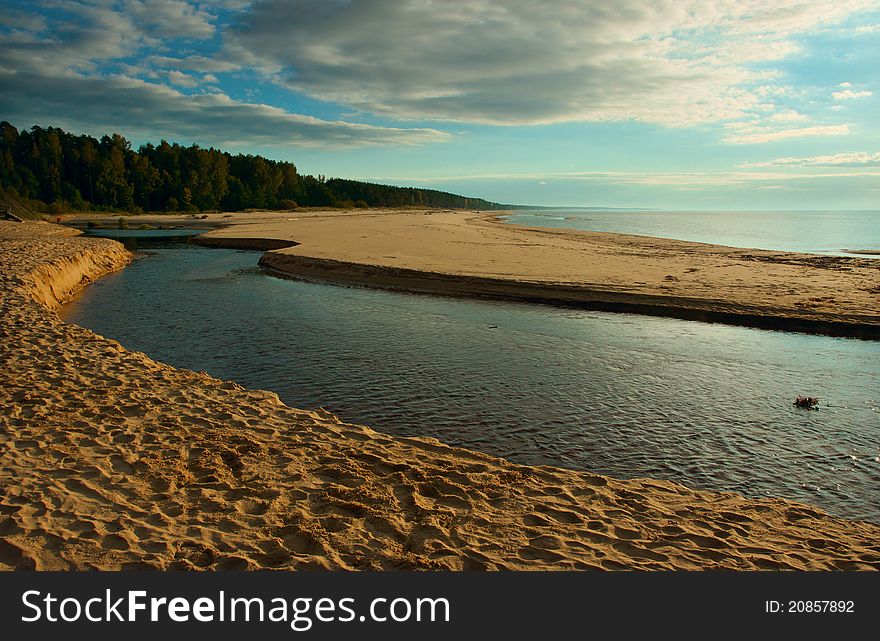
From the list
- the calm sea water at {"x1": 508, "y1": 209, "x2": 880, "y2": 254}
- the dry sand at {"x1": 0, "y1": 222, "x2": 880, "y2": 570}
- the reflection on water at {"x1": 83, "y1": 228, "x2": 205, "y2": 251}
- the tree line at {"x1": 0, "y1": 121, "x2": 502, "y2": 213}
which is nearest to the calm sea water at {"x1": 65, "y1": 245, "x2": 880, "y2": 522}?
the dry sand at {"x1": 0, "y1": 222, "x2": 880, "y2": 570}

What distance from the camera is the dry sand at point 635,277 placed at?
1866cm

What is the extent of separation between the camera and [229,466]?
689 cm

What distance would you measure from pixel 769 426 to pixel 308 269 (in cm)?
2504

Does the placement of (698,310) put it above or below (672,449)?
above

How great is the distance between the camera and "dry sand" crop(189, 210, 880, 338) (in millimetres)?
18656

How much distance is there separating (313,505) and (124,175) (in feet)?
404

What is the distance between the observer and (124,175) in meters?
109

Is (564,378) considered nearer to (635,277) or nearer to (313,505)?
(313,505)

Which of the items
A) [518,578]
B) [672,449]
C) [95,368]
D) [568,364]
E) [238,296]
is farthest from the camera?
[238,296]

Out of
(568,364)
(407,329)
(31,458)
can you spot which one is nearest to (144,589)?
(31,458)

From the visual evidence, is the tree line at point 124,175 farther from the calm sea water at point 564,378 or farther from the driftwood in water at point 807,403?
the driftwood in water at point 807,403

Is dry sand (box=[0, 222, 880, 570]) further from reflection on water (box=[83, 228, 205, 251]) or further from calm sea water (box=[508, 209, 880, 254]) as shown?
calm sea water (box=[508, 209, 880, 254])

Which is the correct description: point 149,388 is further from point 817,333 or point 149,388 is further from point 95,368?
point 817,333

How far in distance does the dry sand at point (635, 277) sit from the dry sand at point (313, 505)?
44.7 ft
